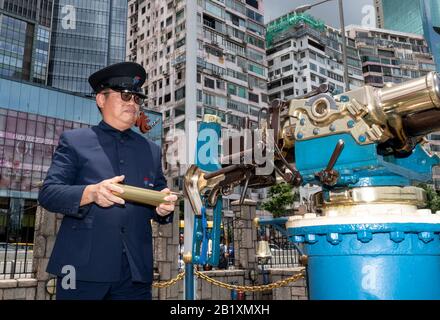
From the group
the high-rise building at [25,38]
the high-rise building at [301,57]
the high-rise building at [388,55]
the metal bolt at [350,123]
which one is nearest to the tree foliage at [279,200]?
the high-rise building at [301,57]

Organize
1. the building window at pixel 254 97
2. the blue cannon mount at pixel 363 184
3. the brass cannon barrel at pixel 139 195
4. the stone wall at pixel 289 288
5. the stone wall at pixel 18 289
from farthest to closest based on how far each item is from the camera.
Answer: the building window at pixel 254 97 → the stone wall at pixel 289 288 → the stone wall at pixel 18 289 → the blue cannon mount at pixel 363 184 → the brass cannon barrel at pixel 139 195

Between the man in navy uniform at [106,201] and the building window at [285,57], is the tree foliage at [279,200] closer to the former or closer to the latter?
the building window at [285,57]

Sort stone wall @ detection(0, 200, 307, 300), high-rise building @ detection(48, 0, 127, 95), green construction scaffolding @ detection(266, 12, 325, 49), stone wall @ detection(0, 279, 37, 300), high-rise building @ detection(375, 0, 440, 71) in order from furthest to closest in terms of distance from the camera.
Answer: high-rise building @ detection(375, 0, 440, 71)
green construction scaffolding @ detection(266, 12, 325, 49)
high-rise building @ detection(48, 0, 127, 95)
stone wall @ detection(0, 200, 307, 300)
stone wall @ detection(0, 279, 37, 300)

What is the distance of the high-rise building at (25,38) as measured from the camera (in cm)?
4594

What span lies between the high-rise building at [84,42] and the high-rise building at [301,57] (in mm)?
22294

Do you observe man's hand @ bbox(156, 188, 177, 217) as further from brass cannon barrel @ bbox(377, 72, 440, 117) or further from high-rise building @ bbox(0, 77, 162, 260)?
high-rise building @ bbox(0, 77, 162, 260)

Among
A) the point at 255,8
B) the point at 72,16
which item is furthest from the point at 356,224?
the point at 72,16

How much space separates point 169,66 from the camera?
42719 millimetres

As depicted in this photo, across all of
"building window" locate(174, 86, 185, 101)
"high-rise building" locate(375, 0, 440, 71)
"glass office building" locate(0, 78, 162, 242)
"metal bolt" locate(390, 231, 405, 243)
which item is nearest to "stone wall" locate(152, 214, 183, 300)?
"metal bolt" locate(390, 231, 405, 243)

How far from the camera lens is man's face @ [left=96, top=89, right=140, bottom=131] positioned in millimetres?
2170

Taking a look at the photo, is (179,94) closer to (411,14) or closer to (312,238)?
(312,238)

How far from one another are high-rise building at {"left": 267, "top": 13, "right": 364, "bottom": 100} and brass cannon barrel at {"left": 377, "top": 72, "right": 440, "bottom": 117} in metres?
51.6

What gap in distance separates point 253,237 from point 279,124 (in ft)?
23.7

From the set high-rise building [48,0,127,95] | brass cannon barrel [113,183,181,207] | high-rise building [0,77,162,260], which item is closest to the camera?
brass cannon barrel [113,183,181,207]
